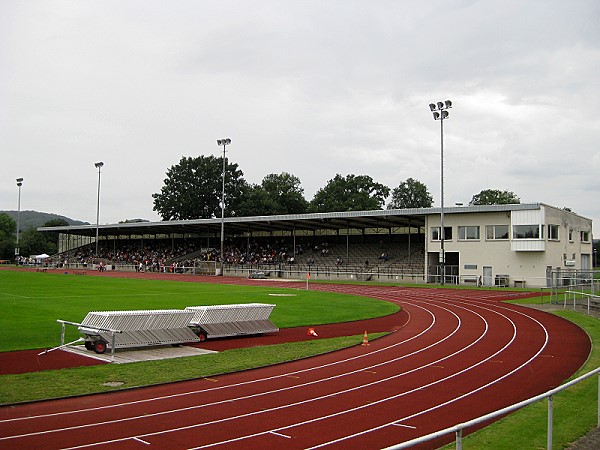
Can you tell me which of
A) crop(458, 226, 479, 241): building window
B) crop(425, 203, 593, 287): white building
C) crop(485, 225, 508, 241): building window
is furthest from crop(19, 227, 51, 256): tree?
crop(485, 225, 508, 241): building window

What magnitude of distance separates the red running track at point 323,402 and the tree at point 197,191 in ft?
322

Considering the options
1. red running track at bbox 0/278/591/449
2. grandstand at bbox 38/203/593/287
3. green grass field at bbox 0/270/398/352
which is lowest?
red running track at bbox 0/278/591/449

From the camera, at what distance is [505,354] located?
17859 millimetres

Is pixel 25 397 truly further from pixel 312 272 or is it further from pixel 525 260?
pixel 312 272

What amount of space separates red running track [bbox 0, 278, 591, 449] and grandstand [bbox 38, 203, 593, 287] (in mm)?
20499

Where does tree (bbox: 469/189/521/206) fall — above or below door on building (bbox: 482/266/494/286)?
above

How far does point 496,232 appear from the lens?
53.4 metres

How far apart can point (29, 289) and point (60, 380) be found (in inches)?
1055

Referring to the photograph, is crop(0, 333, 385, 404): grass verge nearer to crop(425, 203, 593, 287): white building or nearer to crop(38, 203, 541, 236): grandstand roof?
crop(425, 203, 593, 287): white building

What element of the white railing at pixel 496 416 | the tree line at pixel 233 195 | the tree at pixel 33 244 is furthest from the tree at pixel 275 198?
the white railing at pixel 496 416

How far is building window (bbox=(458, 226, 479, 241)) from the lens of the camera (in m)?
54.7

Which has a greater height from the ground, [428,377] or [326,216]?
[326,216]

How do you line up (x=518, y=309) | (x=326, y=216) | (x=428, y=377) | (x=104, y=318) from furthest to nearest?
(x=326, y=216) < (x=518, y=309) < (x=104, y=318) < (x=428, y=377)

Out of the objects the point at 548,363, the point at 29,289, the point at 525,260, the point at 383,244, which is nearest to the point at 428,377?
the point at 548,363
